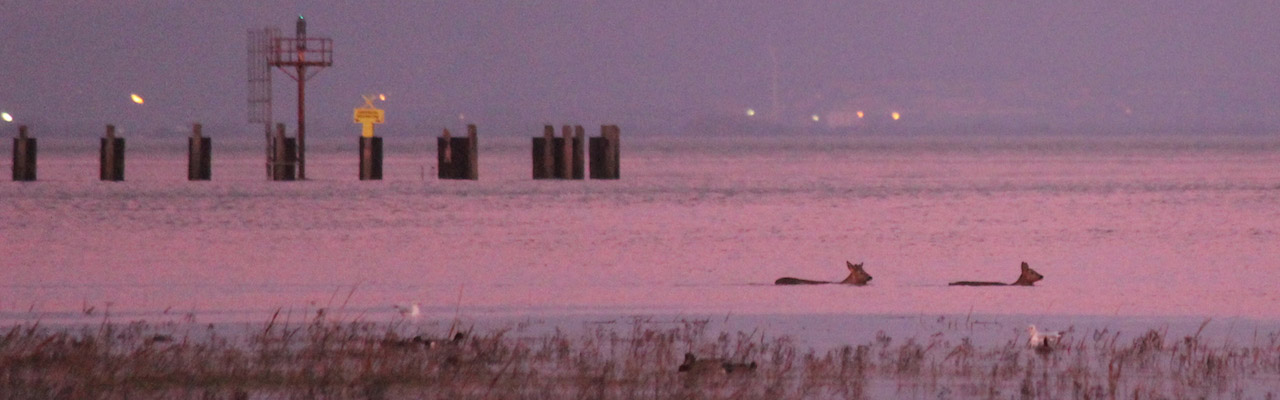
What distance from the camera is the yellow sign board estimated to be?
123 feet

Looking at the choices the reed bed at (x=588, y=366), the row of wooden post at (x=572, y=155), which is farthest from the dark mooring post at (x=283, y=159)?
the reed bed at (x=588, y=366)

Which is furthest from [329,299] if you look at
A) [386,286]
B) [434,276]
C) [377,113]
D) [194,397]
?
[377,113]

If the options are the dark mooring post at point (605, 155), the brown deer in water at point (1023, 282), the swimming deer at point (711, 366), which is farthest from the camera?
the dark mooring post at point (605, 155)

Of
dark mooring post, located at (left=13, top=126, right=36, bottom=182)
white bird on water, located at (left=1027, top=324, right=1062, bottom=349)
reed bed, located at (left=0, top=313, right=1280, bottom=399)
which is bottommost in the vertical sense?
reed bed, located at (left=0, top=313, right=1280, bottom=399)

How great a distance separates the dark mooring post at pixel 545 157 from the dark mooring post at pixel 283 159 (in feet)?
16.6

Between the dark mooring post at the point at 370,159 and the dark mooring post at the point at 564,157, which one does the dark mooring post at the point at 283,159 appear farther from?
the dark mooring post at the point at 564,157

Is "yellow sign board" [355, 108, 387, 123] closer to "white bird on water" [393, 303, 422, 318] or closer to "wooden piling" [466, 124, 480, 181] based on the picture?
"wooden piling" [466, 124, 480, 181]

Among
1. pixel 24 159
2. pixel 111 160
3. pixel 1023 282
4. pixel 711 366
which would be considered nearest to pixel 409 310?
pixel 711 366

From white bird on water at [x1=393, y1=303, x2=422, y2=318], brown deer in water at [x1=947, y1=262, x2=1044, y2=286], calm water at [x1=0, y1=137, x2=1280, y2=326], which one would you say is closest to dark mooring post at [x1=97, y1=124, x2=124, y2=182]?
calm water at [x1=0, y1=137, x2=1280, y2=326]

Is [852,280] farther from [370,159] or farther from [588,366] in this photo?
[370,159]

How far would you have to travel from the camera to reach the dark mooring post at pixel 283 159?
3409cm

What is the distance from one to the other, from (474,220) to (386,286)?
9.21m

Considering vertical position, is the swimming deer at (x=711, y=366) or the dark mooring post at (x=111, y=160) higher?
the dark mooring post at (x=111, y=160)

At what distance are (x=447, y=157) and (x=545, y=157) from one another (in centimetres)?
227
